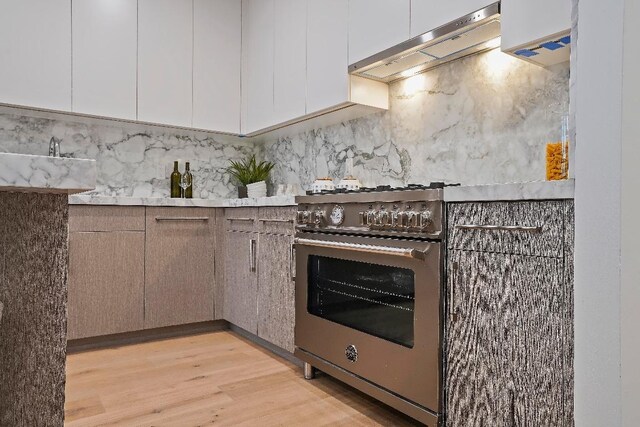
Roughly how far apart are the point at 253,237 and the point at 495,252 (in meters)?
1.69

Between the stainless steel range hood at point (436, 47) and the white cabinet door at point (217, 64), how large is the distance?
138cm

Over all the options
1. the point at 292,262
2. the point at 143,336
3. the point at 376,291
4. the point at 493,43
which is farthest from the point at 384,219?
the point at 143,336

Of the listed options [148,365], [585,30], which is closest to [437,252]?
[585,30]

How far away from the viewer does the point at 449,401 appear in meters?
1.53

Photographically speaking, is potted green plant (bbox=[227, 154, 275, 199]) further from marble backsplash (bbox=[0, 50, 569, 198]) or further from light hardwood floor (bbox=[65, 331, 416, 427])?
light hardwood floor (bbox=[65, 331, 416, 427])

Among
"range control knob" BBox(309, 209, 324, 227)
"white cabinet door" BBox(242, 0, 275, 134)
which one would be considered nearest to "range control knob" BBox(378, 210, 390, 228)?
"range control knob" BBox(309, 209, 324, 227)

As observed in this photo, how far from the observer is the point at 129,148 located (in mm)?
3436

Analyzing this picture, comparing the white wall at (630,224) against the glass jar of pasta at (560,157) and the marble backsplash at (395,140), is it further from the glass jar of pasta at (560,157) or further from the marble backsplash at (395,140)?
the marble backsplash at (395,140)

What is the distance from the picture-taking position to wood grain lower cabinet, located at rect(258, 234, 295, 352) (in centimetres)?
245

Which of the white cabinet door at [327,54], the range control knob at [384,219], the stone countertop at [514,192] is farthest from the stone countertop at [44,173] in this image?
the white cabinet door at [327,54]

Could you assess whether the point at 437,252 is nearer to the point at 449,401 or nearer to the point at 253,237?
the point at 449,401

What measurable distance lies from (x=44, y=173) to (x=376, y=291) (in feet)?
4.66

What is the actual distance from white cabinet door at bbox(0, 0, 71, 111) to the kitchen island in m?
2.36

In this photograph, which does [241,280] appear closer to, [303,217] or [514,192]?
[303,217]
